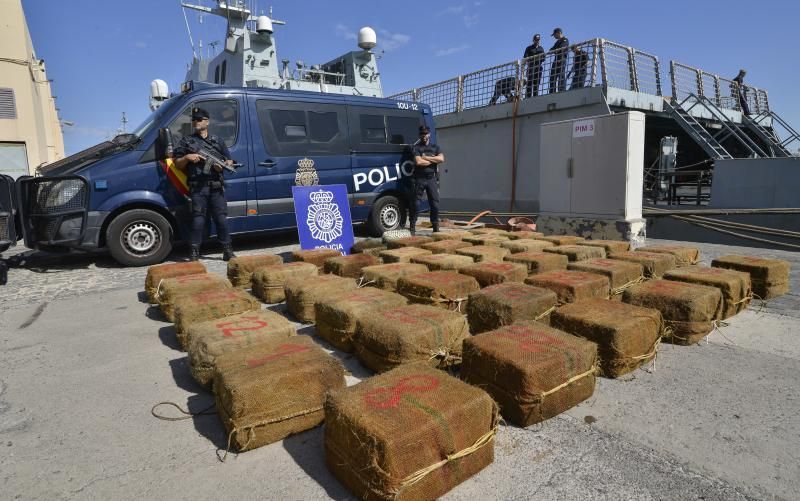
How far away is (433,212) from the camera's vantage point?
7855 millimetres

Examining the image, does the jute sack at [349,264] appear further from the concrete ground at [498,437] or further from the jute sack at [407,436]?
the jute sack at [407,436]

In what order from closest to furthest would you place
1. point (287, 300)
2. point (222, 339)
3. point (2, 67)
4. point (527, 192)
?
1. point (222, 339)
2. point (287, 300)
3. point (527, 192)
4. point (2, 67)

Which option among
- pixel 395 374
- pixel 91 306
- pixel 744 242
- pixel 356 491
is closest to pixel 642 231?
pixel 744 242

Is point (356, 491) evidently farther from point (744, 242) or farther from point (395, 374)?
point (744, 242)

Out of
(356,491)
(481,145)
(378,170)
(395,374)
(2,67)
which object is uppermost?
(2,67)

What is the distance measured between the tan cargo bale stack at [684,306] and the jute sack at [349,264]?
238 cm

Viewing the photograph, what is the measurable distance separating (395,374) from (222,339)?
1.12 m

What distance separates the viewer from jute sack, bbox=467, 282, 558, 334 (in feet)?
9.47

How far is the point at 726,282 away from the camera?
3381 mm

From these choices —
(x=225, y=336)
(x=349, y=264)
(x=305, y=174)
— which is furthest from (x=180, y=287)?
(x=305, y=174)

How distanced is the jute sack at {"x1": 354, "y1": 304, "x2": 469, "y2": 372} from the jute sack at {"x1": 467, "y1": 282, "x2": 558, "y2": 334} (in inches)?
12.6

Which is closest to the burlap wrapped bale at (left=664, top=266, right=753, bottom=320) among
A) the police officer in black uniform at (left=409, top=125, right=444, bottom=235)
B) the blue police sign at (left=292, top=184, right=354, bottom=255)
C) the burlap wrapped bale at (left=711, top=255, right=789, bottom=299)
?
the burlap wrapped bale at (left=711, top=255, right=789, bottom=299)

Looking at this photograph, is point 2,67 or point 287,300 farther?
point 2,67

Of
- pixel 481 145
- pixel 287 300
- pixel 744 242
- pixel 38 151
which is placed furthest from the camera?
pixel 38 151
